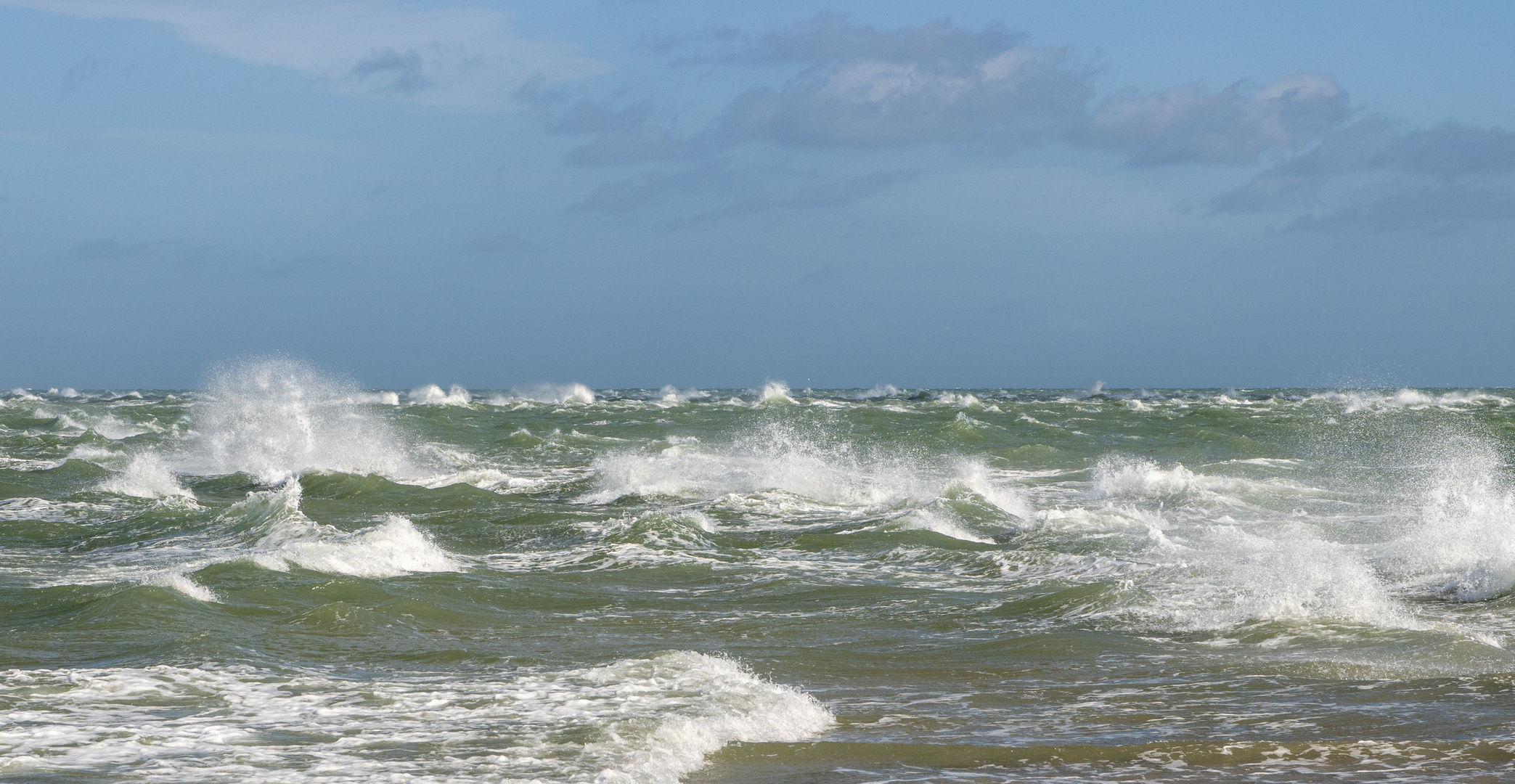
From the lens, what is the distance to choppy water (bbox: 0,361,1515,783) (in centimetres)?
604

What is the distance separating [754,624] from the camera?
9609 mm

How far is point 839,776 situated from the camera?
5.74 m

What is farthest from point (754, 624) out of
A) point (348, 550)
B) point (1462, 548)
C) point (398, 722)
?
point (1462, 548)

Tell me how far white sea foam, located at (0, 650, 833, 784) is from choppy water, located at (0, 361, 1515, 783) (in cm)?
3

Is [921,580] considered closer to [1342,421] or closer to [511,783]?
[511,783]

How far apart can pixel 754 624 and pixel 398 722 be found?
3.51 meters

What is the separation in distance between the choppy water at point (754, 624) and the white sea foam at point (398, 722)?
27 mm

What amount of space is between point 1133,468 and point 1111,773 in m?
14.2

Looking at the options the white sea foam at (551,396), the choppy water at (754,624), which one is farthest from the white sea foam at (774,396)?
the choppy water at (754,624)

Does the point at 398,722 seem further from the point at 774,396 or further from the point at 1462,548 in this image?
the point at 774,396

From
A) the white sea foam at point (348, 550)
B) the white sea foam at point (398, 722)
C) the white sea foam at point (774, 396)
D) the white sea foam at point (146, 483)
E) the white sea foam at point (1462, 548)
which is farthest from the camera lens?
the white sea foam at point (774, 396)

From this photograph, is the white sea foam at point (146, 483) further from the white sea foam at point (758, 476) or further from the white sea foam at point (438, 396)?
the white sea foam at point (438, 396)

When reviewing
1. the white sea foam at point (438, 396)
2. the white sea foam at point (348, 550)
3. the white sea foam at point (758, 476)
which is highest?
the white sea foam at point (438, 396)

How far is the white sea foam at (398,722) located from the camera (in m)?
5.73
